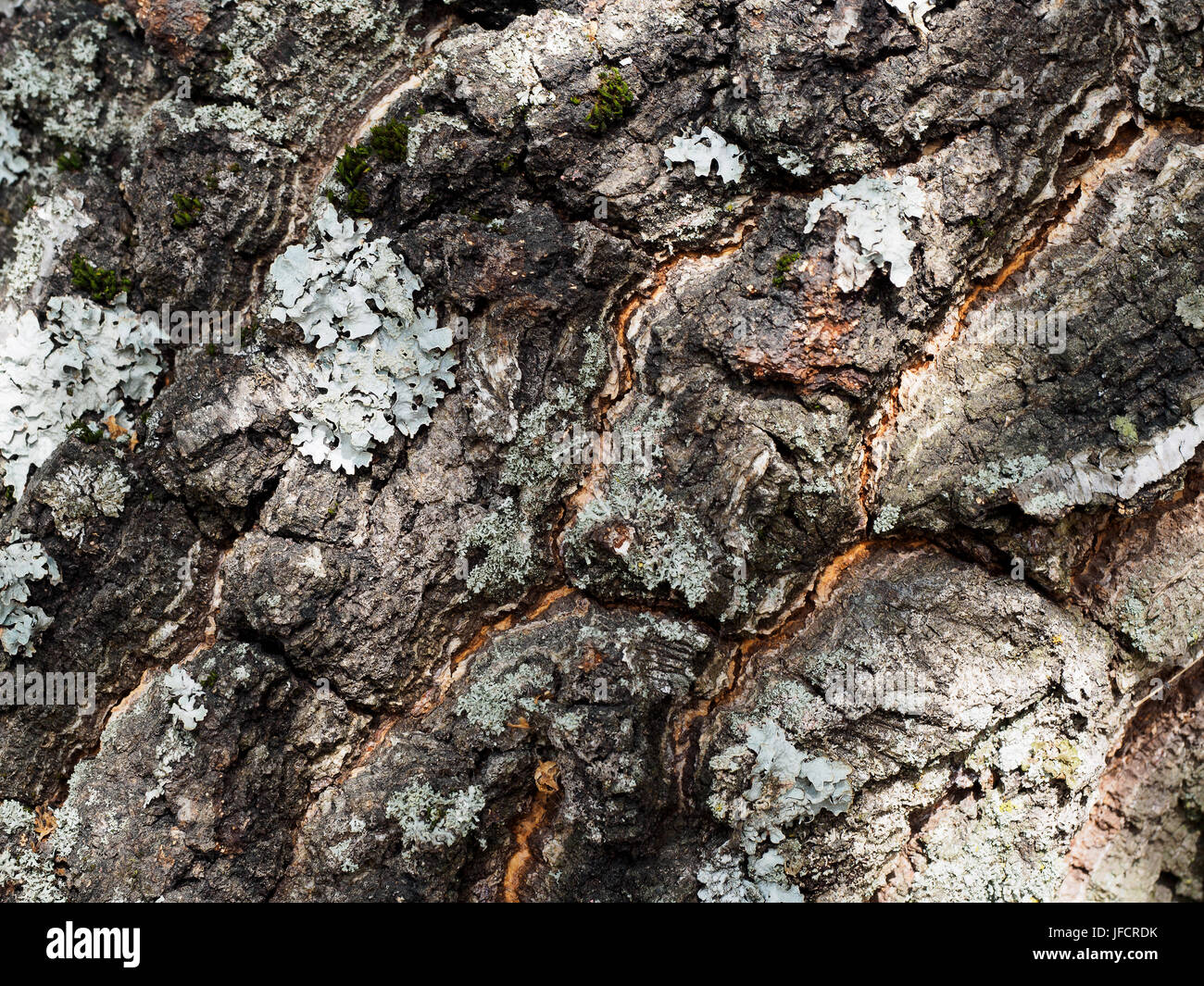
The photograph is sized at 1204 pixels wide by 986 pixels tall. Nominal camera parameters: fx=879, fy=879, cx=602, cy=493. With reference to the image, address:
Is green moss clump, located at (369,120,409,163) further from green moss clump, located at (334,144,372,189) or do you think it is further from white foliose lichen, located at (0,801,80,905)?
white foliose lichen, located at (0,801,80,905)

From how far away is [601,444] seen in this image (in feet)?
13.3

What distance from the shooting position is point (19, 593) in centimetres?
391

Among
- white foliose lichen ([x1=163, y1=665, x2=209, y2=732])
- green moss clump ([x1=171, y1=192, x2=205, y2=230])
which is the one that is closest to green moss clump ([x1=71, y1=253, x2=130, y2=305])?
green moss clump ([x1=171, y1=192, x2=205, y2=230])

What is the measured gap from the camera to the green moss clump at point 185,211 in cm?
401

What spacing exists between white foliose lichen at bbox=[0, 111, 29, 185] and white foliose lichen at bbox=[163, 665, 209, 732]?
8.48ft

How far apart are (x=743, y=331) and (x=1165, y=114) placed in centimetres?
210

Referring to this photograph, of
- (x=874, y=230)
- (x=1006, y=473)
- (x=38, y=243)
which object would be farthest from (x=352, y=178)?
(x=1006, y=473)

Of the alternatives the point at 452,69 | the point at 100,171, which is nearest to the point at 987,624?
the point at 452,69

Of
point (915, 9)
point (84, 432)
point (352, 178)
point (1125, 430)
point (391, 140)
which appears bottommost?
point (1125, 430)

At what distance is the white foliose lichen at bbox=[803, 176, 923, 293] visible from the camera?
3.72m

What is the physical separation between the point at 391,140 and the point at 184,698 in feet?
8.68

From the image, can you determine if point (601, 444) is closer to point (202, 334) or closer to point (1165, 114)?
point (202, 334)

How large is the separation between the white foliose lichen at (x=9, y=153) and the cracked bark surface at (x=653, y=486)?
67 centimetres

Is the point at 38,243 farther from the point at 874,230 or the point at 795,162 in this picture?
the point at 874,230
